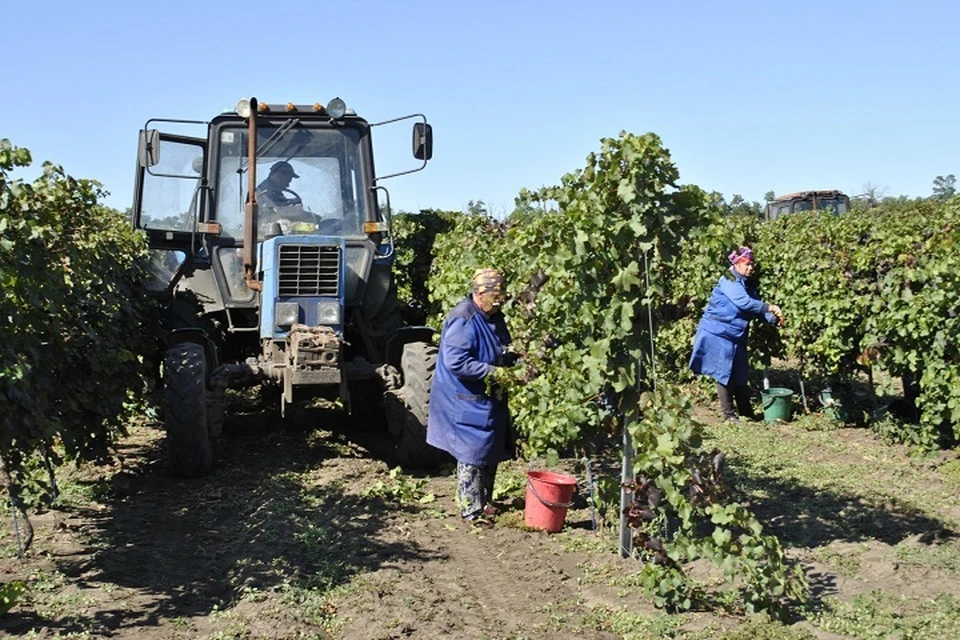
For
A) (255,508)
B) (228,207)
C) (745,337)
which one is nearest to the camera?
A: (255,508)

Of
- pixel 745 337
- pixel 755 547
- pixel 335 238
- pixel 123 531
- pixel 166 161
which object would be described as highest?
pixel 166 161

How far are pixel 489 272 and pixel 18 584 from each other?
2.95m

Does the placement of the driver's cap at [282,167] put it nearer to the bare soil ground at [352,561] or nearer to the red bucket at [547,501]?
the bare soil ground at [352,561]

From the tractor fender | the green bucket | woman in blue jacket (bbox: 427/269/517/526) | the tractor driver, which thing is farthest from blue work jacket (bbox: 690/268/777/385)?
the tractor driver

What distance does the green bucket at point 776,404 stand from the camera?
9.34m

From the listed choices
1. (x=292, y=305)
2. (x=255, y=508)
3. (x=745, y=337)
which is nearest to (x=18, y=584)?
(x=255, y=508)

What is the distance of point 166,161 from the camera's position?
25.5ft

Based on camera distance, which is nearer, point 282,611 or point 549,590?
point 282,611

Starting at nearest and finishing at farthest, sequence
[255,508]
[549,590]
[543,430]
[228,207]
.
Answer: [549,590] < [543,430] < [255,508] < [228,207]

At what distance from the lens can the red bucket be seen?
18.7 feet

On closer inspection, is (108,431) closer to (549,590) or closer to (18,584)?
(18,584)

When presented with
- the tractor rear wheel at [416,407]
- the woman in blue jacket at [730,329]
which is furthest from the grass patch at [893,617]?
the woman in blue jacket at [730,329]

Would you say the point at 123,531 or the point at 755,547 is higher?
the point at 755,547

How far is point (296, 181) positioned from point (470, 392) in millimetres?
2842
